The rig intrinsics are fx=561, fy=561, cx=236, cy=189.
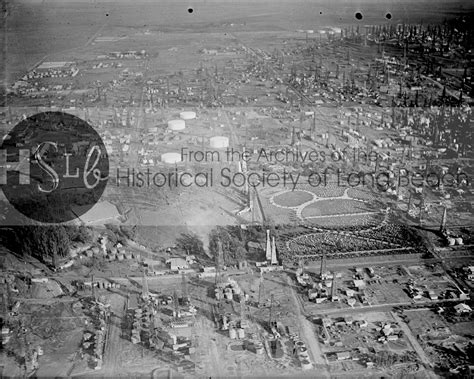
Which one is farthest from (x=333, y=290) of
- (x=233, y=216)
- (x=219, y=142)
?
(x=219, y=142)

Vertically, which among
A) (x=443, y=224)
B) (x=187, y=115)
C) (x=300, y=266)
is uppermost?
(x=187, y=115)

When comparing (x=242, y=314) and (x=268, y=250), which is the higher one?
(x=268, y=250)

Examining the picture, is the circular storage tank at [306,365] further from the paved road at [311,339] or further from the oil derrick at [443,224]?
the oil derrick at [443,224]

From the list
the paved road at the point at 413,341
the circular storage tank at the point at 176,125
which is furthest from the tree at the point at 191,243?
the circular storage tank at the point at 176,125

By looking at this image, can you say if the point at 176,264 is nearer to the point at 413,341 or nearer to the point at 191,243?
the point at 191,243

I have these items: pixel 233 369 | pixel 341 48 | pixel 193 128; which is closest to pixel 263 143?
pixel 193 128

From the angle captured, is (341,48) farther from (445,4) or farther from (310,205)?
(310,205)
